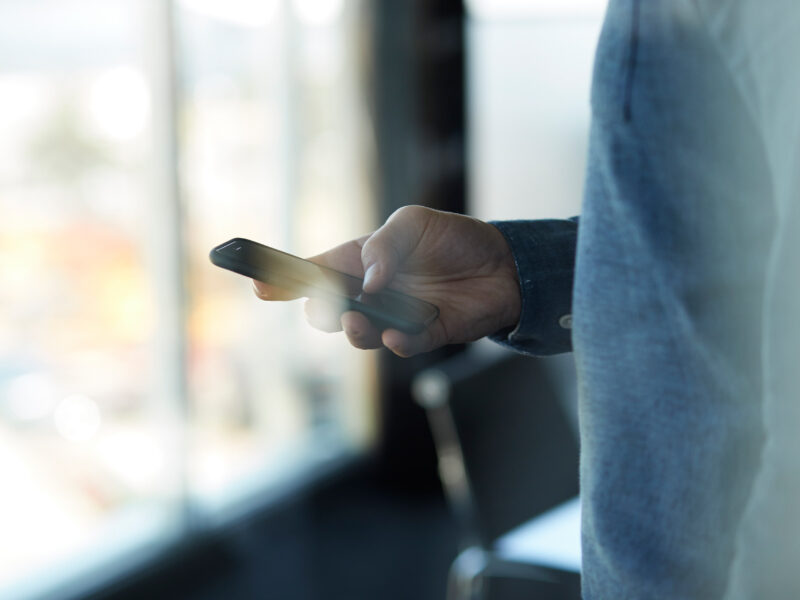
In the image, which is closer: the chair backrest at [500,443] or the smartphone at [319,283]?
the smartphone at [319,283]

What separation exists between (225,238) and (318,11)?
4.07 ft

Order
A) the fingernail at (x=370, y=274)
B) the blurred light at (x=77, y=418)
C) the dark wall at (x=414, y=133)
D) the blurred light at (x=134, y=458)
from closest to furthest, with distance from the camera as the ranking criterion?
the fingernail at (x=370, y=274) → the blurred light at (x=77, y=418) → the blurred light at (x=134, y=458) → the dark wall at (x=414, y=133)

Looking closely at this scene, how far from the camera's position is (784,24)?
1.26ft

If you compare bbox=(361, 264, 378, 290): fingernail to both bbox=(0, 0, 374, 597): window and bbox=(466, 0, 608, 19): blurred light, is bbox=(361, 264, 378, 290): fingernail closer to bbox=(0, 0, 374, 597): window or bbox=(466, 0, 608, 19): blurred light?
bbox=(0, 0, 374, 597): window

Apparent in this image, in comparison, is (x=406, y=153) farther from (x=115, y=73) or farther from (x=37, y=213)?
(x=37, y=213)

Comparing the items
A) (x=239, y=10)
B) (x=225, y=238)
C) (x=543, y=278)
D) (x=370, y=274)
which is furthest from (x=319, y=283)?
(x=239, y=10)

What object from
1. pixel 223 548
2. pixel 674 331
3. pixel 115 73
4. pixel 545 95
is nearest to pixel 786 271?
pixel 674 331

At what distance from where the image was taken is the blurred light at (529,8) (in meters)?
2.64

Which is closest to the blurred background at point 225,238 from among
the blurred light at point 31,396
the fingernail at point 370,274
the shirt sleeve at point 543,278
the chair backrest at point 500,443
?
the blurred light at point 31,396

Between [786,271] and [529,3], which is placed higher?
[529,3]

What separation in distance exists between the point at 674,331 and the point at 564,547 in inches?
46.3

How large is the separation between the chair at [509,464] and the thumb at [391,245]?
3.37 feet

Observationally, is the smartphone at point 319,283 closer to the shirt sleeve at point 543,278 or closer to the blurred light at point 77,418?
the shirt sleeve at point 543,278

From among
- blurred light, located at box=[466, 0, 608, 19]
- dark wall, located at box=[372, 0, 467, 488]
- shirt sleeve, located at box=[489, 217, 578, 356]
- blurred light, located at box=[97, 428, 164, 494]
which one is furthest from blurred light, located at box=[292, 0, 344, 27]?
shirt sleeve, located at box=[489, 217, 578, 356]
